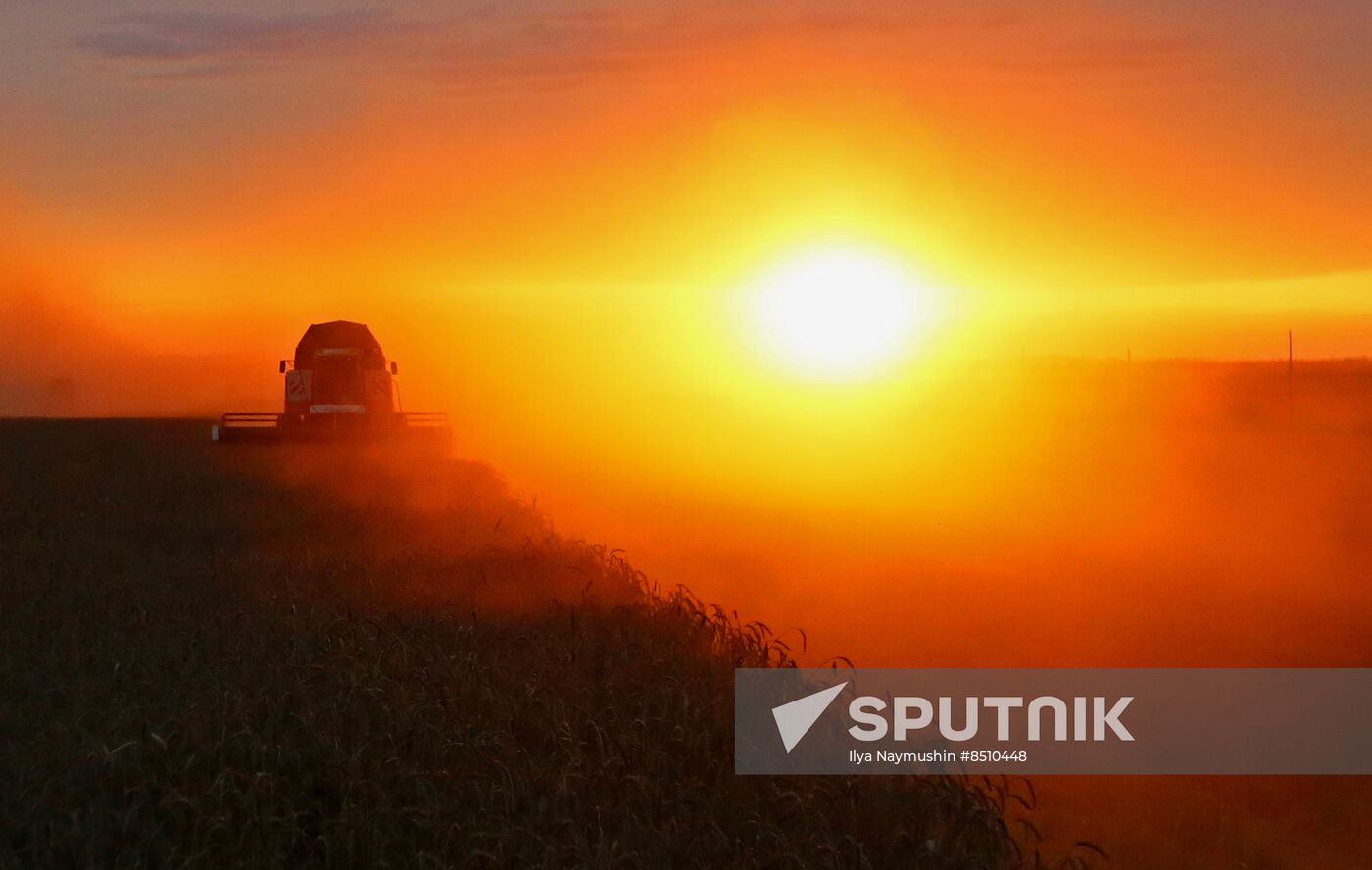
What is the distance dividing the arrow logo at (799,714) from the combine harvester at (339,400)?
24841mm

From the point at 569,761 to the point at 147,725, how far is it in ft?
8.16

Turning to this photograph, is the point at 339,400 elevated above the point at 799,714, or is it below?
above

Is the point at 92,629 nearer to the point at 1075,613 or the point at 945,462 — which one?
the point at 1075,613

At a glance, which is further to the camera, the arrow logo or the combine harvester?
the combine harvester

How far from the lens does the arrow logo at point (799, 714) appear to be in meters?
9.12

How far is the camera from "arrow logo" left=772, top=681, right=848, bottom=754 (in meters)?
9.12

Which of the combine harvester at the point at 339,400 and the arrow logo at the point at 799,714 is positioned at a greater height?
the combine harvester at the point at 339,400

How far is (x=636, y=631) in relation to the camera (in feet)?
38.6

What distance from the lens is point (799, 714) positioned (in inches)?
373

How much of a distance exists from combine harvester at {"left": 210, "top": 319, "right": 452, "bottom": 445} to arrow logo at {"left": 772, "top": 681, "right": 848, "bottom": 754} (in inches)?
978

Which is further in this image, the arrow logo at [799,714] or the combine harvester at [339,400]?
the combine harvester at [339,400]

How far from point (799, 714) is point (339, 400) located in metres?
28.3

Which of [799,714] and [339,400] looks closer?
[799,714]

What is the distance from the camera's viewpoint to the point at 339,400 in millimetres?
35938
